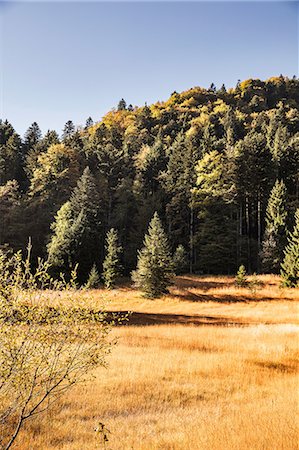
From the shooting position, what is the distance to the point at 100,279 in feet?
139

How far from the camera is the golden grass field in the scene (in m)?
6.37

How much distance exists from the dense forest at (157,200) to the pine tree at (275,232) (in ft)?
0.44

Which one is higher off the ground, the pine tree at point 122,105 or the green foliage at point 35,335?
the pine tree at point 122,105

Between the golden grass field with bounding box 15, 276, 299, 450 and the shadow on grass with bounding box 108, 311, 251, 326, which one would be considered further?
the shadow on grass with bounding box 108, 311, 251, 326

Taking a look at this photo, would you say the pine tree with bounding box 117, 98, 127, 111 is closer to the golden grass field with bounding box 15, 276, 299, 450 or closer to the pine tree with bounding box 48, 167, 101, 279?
the pine tree with bounding box 48, 167, 101, 279

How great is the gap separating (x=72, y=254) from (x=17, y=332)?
38.5 metres

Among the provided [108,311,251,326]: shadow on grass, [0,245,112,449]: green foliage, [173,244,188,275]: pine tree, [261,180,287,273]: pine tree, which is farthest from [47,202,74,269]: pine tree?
[0,245,112,449]: green foliage

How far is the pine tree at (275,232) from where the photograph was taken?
4138cm

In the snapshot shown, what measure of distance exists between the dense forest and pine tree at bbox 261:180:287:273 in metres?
0.14

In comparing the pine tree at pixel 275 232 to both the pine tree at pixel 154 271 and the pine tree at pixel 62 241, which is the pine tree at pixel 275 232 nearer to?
the pine tree at pixel 154 271

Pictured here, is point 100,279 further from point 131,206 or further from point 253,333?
point 253,333

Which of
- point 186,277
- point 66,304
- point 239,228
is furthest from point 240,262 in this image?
point 66,304

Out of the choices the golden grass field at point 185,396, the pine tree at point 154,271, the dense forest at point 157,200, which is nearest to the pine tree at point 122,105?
the dense forest at point 157,200

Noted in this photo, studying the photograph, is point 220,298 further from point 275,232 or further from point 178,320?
point 275,232
